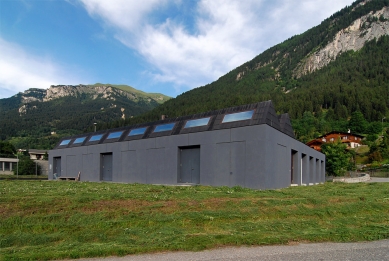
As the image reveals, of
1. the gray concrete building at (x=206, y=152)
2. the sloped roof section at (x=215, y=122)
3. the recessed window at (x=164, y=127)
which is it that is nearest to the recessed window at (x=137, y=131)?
the sloped roof section at (x=215, y=122)

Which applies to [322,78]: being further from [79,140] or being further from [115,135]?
[115,135]

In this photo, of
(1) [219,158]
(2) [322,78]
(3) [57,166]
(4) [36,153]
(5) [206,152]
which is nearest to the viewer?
(1) [219,158]

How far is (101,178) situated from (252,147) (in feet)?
63.1

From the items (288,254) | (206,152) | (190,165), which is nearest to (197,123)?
(206,152)

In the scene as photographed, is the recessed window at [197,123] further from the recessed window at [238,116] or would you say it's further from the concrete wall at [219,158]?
the recessed window at [238,116]

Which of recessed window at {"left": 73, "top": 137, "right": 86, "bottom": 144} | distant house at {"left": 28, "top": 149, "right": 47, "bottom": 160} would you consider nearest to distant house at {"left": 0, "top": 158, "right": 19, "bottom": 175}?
distant house at {"left": 28, "top": 149, "right": 47, "bottom": 160}

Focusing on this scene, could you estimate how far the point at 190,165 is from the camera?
83.2 ft

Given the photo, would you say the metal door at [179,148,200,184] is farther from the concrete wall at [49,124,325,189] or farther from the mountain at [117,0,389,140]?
the mountain at [117,0,389,140]

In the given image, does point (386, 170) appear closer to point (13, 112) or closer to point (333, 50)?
point (333, 50)

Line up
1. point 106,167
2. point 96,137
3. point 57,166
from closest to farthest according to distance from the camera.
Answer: point 106,167 < point 96,137 < point 57,166

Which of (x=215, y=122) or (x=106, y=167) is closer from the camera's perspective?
(x=215, y=122)

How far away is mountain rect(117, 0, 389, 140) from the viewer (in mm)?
118906

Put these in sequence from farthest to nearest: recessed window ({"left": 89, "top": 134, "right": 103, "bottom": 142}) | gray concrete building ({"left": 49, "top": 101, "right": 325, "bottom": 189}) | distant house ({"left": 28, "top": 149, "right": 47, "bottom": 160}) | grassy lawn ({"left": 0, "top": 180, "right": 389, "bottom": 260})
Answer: distant house ({"left": 28, "top": 149, "right": 47, "bottom": 160})
recessed window ({"left": 89, "top": 134, "right": 103, "bottom": 142})
gray concrete building ({"left": 49, "top": 101, "right": 325, "bottom": 189})
grassy lawn ({"left": 0, "top": 180, "right": 389, "bottom": 260})

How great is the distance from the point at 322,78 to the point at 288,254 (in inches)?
6152
